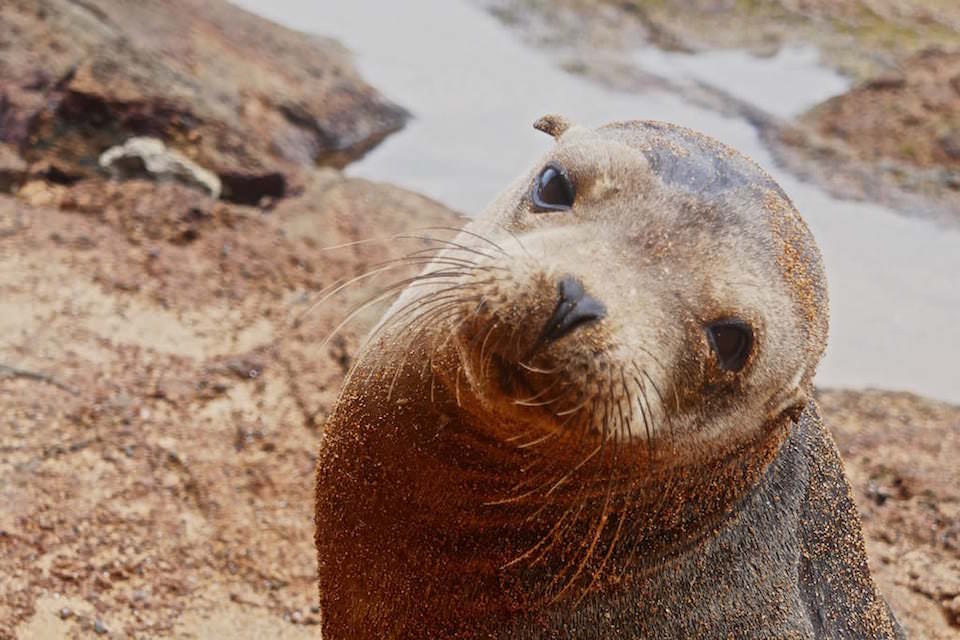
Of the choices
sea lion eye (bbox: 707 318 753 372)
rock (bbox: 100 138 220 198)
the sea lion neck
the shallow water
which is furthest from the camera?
the shallow water

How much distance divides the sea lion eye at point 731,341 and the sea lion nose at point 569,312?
15.6 inches

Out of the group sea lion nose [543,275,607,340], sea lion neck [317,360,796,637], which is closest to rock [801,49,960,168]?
sea lion neck [317,360,796,637]

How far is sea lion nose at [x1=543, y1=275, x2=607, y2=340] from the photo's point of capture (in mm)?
1894

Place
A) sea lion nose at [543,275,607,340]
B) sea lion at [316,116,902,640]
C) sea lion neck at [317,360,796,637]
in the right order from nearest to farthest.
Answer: sea lion nose at [543,275,607,340]
sea lion at [316,116,902,640]
sea lion neck at [317,360,796,637]

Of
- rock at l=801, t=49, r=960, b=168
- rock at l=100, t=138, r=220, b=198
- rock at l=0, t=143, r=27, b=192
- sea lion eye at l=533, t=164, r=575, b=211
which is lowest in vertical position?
rock at l=0, t=143, r=27, b=192

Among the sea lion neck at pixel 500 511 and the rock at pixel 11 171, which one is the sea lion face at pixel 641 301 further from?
the rock at pixel 11 171

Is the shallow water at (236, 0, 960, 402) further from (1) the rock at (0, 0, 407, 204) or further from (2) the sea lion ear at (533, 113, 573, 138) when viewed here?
(2) the sea lion ear at (533, 113, 573, 138)

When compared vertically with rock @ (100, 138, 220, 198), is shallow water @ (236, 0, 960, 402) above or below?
above

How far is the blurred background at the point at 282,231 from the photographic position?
3.92 m

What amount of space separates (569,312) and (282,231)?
4.49 m

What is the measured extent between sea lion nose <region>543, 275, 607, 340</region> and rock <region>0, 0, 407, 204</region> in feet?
16.7

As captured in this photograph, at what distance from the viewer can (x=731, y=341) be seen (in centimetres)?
221

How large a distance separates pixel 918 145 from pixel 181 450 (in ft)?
27.1

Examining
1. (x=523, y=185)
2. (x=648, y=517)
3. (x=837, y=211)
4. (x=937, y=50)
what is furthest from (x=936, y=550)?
(x=937, y=50)
